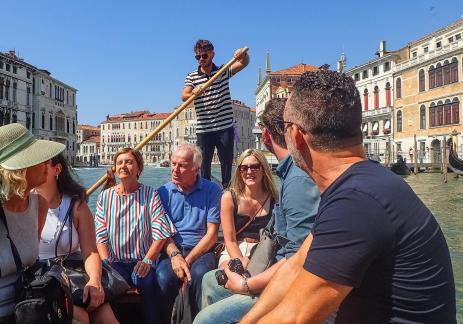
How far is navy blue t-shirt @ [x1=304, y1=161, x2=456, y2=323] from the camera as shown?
2.07 ft

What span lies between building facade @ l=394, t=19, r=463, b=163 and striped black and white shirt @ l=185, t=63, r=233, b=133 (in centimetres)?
1692

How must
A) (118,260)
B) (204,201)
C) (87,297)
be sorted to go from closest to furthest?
(87,297), (118,260), (204,201)

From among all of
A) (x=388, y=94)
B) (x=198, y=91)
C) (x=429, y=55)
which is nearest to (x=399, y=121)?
(x=388, y=94)

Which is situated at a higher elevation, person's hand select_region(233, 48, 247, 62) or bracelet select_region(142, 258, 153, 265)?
person's hand select_region(233, 48, 247, 62)

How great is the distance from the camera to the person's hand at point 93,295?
4.38ft

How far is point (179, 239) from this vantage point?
1.88 meters

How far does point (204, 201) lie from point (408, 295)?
1292 mm

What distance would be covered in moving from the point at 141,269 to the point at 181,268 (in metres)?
0.14

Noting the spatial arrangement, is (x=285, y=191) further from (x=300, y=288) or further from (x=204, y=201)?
(x=204, y=201)

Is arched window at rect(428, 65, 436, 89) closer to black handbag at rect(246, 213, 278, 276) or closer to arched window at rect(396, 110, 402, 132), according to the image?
arched window at rect(396, 110, 402, 132)

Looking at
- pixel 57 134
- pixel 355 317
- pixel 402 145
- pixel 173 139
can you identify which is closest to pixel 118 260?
pixel 355 317

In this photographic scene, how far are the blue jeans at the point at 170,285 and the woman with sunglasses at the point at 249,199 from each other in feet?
0.31

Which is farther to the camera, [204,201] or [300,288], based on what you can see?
[204,201]

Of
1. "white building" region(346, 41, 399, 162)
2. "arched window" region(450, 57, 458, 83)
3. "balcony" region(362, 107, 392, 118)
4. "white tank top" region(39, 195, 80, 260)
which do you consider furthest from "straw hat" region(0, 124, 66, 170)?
"balcony" region(362, 107, 392, 118)
